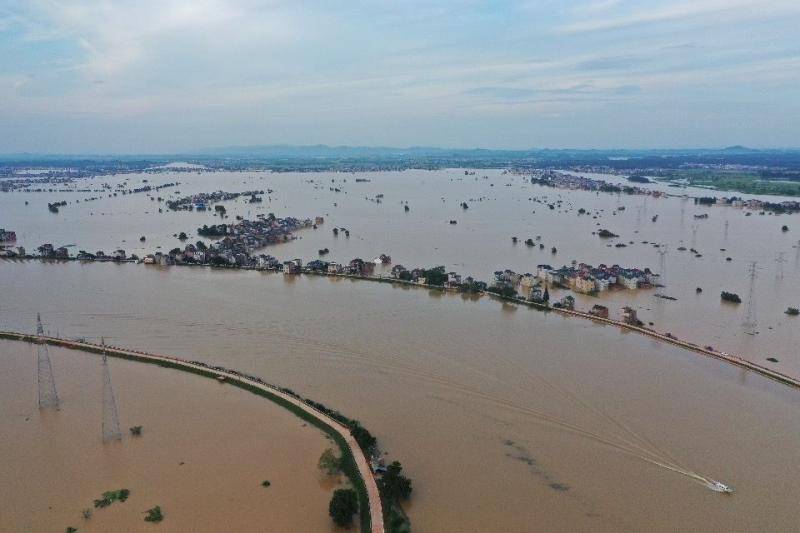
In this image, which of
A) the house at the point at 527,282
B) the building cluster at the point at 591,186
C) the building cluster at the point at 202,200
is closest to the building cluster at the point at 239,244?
the building cluster at the point at 202,200

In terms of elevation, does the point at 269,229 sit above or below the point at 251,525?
above

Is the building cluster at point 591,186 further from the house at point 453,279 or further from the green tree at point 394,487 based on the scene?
the green tree at point 394,487

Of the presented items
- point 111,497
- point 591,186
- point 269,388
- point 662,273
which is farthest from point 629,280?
point 591,186

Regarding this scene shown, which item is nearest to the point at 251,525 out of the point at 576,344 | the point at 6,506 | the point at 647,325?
the point at 6,506

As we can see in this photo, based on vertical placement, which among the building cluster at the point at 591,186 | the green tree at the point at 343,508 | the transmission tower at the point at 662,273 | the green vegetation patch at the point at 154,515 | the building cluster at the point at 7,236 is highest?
the building cluster at the point at 591,186

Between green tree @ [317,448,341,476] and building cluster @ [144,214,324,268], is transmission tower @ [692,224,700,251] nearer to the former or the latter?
building cluster @ [144,214,324,268]

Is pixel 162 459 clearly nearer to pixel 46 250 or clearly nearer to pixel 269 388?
pixel 269 388

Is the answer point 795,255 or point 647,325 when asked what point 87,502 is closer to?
point 647,325
